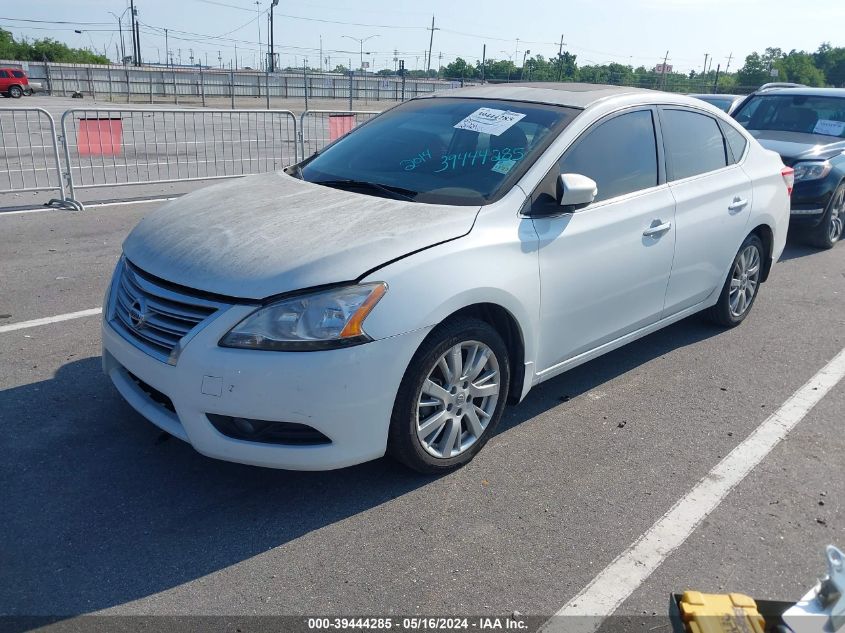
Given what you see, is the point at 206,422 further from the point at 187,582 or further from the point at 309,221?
the point at 309,221

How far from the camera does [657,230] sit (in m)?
4.36

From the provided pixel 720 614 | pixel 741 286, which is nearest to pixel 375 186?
pixel 720 614

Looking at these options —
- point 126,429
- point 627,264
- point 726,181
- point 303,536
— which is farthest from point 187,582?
point 726,181

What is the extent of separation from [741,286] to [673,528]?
9.86ft

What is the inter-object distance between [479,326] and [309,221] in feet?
3.08

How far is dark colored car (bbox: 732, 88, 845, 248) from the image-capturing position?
332 inches

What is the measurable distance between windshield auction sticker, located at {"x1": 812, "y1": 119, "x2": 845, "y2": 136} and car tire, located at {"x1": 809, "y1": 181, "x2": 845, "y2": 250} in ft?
3.22

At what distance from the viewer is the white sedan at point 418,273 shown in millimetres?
2973

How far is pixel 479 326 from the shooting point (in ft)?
11.2

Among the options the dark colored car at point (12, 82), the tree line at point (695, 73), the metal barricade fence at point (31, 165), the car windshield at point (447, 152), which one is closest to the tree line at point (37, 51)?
the dark colored car at point (12, 82)

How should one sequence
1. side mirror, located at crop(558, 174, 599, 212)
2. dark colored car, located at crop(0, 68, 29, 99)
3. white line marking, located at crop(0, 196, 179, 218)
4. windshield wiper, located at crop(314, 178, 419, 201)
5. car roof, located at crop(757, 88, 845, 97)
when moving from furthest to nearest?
dark colored car, located at crop(0, 68, 29, 99) < car roof, located at crop(757, 88, 845, 97) < white line marking, located at crop(0, 196, 179, 218) < windshield wiper, located at crop(314, 178, 419, 201) < side mirror, located at crop(558, 174, 599, 212)

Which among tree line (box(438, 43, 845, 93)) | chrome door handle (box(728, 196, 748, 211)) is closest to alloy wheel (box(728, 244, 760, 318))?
chrome door handle (box(728, 196, 748, 211))

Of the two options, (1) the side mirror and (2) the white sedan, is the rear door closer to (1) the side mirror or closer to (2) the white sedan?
(2) the white sedan

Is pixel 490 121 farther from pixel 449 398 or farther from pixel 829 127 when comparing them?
pixel 829 127
